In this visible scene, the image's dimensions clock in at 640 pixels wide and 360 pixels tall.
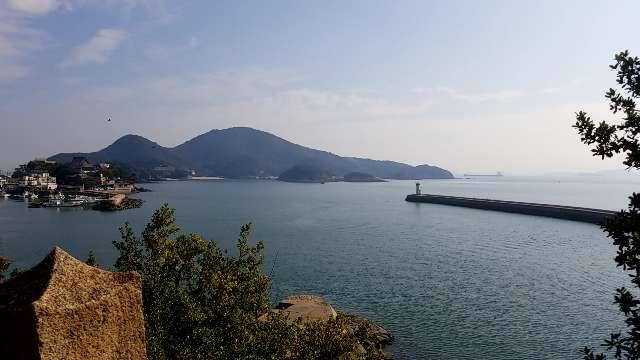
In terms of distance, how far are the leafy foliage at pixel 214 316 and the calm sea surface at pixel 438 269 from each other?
26.6 meters

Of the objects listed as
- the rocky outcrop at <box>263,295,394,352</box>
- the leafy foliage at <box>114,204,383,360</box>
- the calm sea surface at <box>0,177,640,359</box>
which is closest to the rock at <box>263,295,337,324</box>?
the rocky outcrop at <box>263,295,394,352</box>

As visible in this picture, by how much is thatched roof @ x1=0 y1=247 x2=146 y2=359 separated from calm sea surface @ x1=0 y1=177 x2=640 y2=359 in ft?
119

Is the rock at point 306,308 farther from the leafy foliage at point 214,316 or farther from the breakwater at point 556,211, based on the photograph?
the breakwater at point 556,211

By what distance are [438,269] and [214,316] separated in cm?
6433

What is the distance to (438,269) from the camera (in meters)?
78.8

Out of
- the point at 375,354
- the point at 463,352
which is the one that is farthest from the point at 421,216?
the point at 375,354

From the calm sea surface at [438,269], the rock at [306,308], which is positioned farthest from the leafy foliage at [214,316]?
the calm sea surface at [438,269]

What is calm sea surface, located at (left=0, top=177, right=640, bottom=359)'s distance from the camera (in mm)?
47906

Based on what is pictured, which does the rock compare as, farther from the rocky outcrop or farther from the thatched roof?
the thatched roof

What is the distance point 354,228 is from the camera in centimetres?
13650

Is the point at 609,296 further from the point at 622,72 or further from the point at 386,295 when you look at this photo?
the point at 622,72

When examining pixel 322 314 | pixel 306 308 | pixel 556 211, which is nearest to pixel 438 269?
pixel 306 308

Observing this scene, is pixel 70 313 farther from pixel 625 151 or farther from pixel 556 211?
Answer: pixel 556 211

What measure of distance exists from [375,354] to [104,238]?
106009 millimetres
